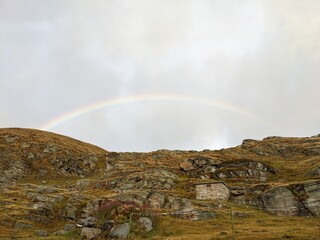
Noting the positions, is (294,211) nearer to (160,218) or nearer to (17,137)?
(160,218)

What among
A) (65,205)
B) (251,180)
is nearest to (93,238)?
(65,205)

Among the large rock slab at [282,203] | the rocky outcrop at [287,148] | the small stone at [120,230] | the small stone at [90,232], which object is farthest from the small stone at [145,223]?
the rocky outcrop at [287,148]

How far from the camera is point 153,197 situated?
8200 centimetres

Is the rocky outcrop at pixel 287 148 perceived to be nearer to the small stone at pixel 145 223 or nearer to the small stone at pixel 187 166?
the small stone at pixel 187 166

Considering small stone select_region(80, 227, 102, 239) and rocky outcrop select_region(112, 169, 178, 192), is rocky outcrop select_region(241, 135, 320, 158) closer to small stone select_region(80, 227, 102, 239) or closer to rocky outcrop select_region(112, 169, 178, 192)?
rocky outcrop select_region(112, 169, 178, 192)

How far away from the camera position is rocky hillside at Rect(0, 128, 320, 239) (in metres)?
59.5

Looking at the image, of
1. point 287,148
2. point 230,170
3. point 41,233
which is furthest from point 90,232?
point 287,148

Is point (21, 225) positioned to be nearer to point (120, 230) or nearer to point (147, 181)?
point (120, 230)

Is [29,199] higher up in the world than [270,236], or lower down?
higher up

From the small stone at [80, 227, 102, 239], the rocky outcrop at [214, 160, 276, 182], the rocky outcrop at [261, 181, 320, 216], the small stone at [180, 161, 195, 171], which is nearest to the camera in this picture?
the small stone at [80, 227, 102, 239]

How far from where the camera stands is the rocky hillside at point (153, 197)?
59531 mm

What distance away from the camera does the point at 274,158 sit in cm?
14538

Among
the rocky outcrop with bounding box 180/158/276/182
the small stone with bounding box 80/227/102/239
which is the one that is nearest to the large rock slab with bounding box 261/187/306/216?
the rocky outcrop with bounding box 180/158/276/182

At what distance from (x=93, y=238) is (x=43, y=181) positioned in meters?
79.1
